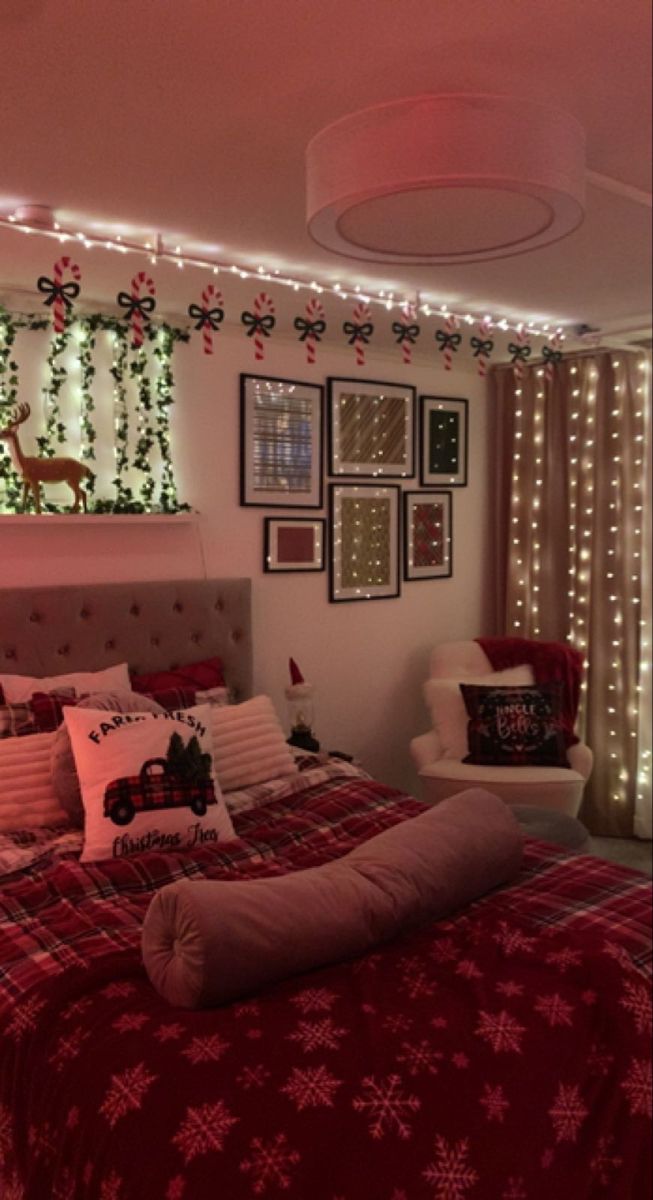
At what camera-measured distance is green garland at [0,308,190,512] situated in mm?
3406

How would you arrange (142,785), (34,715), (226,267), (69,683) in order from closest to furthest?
(142,785) → (34,715) → (226,267) → (69,683)

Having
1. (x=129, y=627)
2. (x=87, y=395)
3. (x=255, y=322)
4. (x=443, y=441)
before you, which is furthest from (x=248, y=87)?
(x=443, y=441)

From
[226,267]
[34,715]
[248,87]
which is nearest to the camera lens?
[248,87]

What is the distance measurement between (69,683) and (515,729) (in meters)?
1.93

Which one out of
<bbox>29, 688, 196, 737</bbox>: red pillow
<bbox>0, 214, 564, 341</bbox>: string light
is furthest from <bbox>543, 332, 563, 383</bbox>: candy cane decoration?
<bbox>29, 688, 196, 737</bbox>: red pillow

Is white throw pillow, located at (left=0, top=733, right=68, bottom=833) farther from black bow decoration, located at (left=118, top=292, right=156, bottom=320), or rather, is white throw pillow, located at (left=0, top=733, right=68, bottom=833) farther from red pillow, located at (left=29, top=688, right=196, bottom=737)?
black bow decoration, located at (left=118, top=292, right=156, bottom=320)

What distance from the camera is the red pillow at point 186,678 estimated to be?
3.52m

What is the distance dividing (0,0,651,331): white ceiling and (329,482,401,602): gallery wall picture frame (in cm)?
171

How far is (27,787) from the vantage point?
2709 millimetres

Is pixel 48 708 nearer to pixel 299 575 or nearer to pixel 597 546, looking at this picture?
pixel 299 575

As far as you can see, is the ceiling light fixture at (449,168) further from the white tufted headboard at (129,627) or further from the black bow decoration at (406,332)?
the white tufted headboard at (129,627)

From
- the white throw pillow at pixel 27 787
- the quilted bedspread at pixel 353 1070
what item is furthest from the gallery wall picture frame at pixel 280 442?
the quilted bedspread at pixel 353 1070

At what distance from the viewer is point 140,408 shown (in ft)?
12.3

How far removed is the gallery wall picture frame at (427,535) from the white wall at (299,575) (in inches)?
2.3
